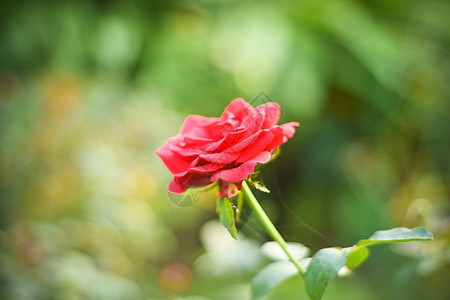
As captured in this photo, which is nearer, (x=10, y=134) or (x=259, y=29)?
(x=10, y=134)

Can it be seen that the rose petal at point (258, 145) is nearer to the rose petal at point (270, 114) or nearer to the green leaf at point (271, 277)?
the rose petal at point (270, 114)

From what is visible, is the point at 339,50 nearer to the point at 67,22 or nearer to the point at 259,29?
the point at 259,29

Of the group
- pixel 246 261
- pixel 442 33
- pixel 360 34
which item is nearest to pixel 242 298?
pixel 246 261

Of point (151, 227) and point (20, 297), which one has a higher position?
point (151, 227)

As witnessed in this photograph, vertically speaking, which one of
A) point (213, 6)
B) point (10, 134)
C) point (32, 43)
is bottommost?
point (10, 134)

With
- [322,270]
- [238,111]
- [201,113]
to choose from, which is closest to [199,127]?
[238,111]

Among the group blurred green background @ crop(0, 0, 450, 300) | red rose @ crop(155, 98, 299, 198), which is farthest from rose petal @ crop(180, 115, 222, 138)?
blurred green background @ crop(0, 0, 450, 300)

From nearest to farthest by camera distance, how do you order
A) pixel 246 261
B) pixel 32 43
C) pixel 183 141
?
pixel 183 141, pixel 246 261, pixel 32 43
